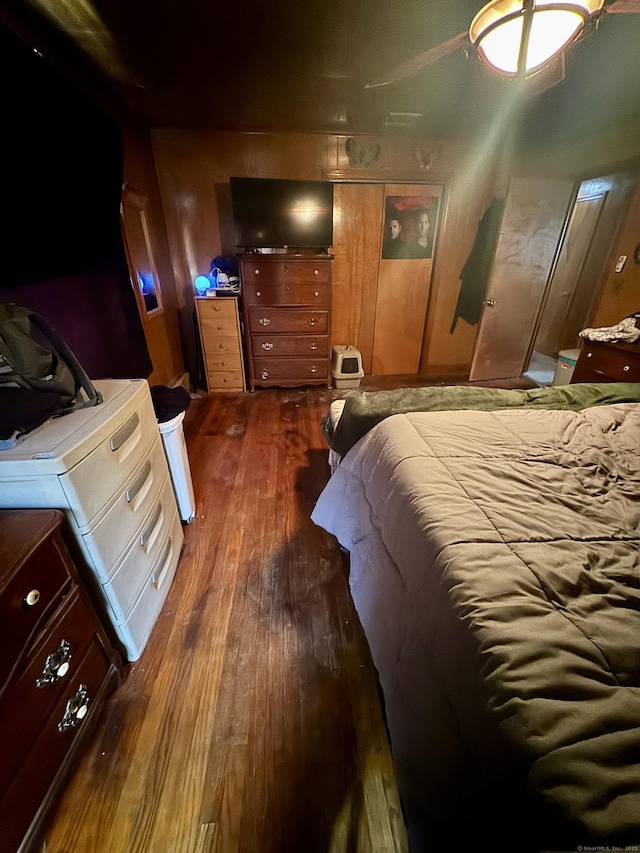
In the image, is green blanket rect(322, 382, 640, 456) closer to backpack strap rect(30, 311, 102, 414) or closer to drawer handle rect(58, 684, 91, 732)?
backpack strap rect(30, 311, 102, 414)

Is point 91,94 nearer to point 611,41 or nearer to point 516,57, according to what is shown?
point 516,57

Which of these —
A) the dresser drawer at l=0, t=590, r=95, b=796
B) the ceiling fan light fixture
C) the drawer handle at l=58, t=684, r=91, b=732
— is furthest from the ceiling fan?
the drawer handle at l=58, t=684, r=91, b=732

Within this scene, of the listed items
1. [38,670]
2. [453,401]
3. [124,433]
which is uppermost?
[124,433]

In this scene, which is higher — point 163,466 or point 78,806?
point 163,466

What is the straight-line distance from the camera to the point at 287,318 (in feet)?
10.8

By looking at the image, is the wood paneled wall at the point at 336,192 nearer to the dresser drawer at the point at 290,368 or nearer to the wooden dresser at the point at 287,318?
the wooden dresser at the point at 287,318

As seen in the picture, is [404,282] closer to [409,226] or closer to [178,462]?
[409,226]

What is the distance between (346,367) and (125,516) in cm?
278

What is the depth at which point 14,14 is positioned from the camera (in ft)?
4.97

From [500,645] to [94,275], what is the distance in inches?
93.4

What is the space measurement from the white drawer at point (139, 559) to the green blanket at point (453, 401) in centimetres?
87

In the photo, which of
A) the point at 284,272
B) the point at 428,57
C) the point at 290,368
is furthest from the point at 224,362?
the point at 428,57

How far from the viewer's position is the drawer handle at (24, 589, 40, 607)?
81 centimetres

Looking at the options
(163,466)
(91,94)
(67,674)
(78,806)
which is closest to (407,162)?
(91,94)
